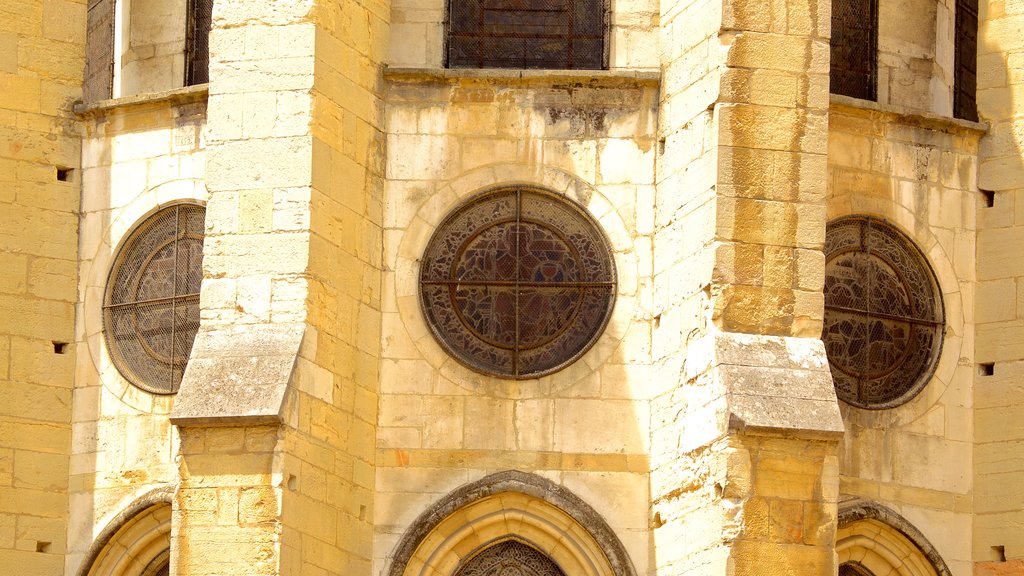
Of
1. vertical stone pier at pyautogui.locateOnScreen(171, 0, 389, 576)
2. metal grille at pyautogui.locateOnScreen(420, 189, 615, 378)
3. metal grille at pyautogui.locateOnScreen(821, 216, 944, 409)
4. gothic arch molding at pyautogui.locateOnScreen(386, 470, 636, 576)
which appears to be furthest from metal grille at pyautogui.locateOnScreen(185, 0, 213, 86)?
metal grille at pyautogui.locateOnScreen(821, 216, 944, 409)

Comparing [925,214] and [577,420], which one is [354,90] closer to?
[577,420]

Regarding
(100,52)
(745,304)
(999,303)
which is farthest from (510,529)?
(100,52)

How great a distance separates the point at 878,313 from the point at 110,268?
230 inches

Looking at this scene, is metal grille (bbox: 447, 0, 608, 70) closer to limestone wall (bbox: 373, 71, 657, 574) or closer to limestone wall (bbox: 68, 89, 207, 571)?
limestone wall (bbox: 373, 71, 657, 574)

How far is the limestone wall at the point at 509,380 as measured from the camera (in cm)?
1772

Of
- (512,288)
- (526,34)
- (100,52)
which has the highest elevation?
(100,52)

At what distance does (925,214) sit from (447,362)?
3913 millimetres

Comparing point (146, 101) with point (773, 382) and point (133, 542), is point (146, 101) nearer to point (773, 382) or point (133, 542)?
point (133, 542)

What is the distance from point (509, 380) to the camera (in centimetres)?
1797

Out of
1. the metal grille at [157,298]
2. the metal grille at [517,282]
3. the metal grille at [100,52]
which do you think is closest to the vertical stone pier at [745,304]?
the metal grille at [517,282]

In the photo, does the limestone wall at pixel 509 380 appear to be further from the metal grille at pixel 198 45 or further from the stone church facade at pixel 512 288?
the metal grille at pixel 198 45

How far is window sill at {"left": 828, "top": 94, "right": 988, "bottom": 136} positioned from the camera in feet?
61.3

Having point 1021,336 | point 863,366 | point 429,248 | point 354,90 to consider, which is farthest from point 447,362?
point 1021,336

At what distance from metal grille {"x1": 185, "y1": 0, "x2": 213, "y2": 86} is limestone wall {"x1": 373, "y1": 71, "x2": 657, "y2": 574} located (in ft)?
7.11
